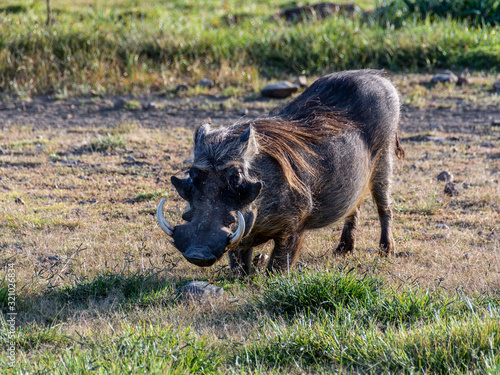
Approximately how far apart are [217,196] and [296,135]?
2.56 feet

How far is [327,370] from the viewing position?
2.50 metres

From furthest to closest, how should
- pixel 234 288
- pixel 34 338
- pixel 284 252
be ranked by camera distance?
pixel 284 252
pixel 234 288
pixel 34 338

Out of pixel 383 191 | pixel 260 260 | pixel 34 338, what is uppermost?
pixel 383 191

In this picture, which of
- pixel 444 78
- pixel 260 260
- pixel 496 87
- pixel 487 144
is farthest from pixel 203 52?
pixel 260 260

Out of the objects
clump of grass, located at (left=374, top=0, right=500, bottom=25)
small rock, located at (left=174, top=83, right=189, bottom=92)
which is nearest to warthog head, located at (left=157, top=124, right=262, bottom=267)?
small rock, located at (left=174, top=83, right=189, bottom=92)

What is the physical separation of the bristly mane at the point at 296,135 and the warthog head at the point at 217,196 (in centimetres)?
16

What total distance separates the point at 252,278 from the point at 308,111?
3.90ft

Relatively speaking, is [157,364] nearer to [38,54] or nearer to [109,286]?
[109,286]

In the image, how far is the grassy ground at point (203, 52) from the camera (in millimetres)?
8766

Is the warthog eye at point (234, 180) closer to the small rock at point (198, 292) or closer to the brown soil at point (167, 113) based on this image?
the small rock at point (198, 292)

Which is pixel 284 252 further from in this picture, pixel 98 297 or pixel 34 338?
pixel 34 338

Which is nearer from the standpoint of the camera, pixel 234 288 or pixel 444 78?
pixel 234 288

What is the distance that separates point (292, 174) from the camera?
3502mm

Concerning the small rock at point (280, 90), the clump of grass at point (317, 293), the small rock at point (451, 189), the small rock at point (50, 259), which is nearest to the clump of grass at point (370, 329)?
the clump of grass at point (317, 293)
